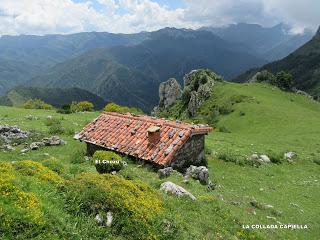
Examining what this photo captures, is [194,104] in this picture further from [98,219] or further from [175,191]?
[98,219]

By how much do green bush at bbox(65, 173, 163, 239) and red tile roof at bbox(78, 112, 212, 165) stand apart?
11240 millimetres

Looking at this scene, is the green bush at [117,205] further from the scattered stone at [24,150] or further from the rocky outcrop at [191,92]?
the rocky outcrop at [191,92]

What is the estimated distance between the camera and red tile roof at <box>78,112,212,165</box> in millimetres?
25922

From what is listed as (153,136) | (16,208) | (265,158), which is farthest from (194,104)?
(16,208)

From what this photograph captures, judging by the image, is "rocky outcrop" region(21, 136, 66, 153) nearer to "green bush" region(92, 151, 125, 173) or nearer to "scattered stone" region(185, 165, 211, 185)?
"green bush" region(92, 151, 125, 173)

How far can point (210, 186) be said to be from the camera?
23156 millimetres

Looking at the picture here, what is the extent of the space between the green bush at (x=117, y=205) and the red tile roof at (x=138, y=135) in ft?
36.9

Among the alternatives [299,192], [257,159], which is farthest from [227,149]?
[299,192]

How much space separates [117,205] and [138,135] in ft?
52.5

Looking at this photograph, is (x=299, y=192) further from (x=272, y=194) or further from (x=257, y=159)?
(x=257, y=159)

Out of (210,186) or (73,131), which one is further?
(73,131)

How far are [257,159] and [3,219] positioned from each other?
28599 millimetres

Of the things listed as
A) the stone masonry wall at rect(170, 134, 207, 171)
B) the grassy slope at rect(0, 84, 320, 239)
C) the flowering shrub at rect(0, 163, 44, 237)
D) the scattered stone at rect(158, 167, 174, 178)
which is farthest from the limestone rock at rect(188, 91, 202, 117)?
the flowering shrub at rect(0, 163, 44, 237)

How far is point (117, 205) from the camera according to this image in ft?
41.1
